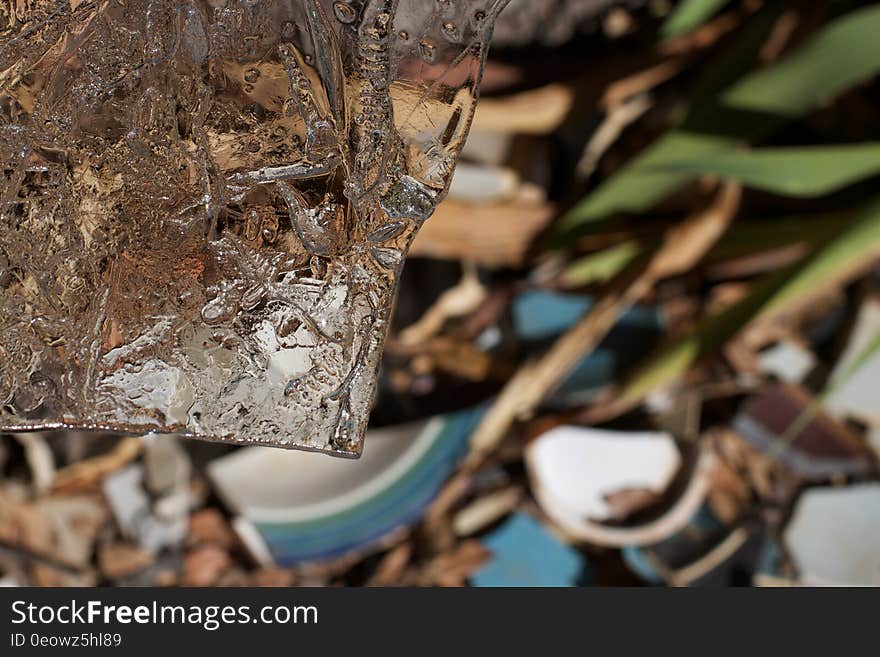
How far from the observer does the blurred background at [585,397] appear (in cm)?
69

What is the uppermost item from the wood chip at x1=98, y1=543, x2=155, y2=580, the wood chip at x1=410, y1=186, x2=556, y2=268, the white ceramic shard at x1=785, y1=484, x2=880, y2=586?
the wood chip at x1=410, y1=186, x2=556, y2=268

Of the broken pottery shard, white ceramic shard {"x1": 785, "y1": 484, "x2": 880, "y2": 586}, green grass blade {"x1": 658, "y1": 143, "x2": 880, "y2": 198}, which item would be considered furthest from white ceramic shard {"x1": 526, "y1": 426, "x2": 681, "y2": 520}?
the broken pottery shard

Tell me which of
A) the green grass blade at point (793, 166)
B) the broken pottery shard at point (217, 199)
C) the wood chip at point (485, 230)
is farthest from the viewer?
the wood chip at point (485, 230)

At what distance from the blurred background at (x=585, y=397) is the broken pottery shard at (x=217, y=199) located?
16.0 inches

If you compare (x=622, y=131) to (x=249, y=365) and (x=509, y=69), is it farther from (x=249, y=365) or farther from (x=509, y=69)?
(x=249, y=365)

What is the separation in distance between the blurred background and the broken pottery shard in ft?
1.33

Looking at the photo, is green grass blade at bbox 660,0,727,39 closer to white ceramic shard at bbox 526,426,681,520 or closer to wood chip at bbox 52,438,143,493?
white ceramic shard at bbox 526,426,681,520

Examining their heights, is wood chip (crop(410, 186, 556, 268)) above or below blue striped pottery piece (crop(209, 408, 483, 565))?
above

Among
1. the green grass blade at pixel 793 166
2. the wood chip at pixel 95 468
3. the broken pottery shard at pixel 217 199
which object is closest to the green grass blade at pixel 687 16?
the green grass blade at pixel 793 166

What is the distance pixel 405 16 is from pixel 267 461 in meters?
0.55

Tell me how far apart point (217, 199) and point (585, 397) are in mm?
526

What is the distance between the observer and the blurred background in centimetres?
69

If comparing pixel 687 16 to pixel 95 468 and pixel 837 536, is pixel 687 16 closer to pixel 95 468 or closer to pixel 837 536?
pixel 837 536

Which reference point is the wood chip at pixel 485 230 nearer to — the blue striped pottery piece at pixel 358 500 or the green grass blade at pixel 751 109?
the green grass blade at pixel 751 109
